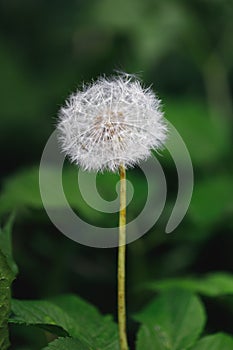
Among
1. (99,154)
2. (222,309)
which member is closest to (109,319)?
(99,154)

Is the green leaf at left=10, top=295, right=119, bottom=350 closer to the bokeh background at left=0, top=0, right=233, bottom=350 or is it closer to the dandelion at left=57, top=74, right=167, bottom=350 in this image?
the dandelion at left=57, top=74, right=167, bottom=350

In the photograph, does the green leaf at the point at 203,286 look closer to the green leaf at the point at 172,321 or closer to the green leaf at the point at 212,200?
the green leaf at the point at 172,321

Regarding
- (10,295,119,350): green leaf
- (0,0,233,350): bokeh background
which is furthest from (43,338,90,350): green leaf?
(0,0,233,350): bokeh background

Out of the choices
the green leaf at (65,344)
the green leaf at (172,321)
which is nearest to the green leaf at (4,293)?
the green leaf at (65,344)

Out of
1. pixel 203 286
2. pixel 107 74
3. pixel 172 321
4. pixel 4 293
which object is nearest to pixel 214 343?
pixel 172 321

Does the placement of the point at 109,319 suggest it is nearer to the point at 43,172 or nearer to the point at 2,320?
the point at 2,320

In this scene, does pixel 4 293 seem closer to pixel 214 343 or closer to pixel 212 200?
pixel 214 343
